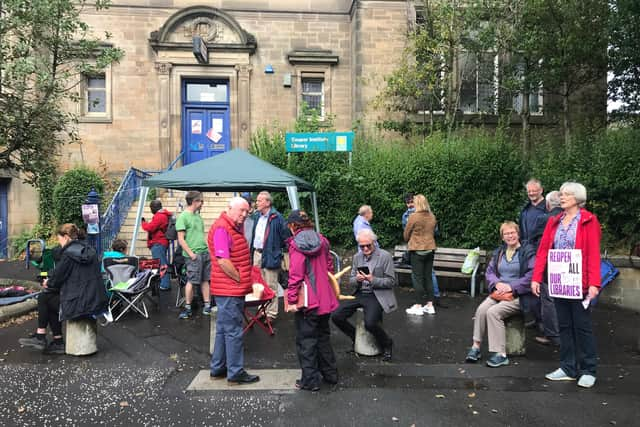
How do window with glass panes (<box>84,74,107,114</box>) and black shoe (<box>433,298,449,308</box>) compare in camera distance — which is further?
window with glass panes (<box>84,74,107,114</box>)

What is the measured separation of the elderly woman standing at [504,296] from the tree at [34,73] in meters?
7.37

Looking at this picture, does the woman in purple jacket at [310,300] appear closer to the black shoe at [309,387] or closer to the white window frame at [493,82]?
the black shoe at [309,387]

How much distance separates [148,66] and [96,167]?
3.78 meters

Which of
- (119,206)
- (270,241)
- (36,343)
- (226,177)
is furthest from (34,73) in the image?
(119,206)

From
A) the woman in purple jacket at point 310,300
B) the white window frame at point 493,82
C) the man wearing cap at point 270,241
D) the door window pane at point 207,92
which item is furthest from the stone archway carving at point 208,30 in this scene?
the woman in purple jacket at point 310,300

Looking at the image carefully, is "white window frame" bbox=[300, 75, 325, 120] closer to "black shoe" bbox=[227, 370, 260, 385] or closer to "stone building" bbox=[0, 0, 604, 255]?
"stone building" bbox=[0, 0, 604, 255]

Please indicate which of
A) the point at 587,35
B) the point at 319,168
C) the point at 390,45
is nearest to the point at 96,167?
the point at 319,168

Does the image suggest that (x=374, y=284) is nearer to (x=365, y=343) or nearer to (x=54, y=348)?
(x=365, y=343)

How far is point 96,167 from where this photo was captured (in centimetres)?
1550

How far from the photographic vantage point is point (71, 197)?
1348cm

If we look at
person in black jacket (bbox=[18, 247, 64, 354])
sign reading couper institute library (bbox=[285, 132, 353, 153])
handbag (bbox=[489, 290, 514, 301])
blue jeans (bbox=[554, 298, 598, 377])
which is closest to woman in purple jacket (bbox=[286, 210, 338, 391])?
handbag (bbox=[489, 290, 514, 301])

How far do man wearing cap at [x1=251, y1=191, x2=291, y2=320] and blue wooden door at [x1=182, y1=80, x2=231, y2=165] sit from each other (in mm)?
9742

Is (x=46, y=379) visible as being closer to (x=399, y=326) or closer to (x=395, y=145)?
(x=399, y=326)

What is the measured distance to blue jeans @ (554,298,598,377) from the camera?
178 inches
